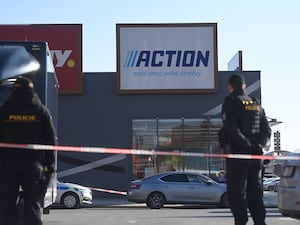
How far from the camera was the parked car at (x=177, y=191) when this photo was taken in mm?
21578

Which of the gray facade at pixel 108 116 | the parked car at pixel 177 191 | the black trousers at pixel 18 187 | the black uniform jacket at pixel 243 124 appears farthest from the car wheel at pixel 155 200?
the black trousers at pixel 18 187

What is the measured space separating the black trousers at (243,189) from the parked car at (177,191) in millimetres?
14272

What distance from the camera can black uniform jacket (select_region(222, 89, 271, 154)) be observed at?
23.4 feet

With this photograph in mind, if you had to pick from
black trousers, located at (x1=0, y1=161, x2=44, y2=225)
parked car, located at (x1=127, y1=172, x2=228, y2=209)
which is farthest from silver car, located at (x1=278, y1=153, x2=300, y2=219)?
parked car, located at (x1=127, y1=172, x2=228, y2=209)

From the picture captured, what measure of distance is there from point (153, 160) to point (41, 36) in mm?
7856

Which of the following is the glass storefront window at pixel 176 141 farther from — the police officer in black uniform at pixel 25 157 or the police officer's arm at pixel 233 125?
the police officer in black uniform at pixel 25 157

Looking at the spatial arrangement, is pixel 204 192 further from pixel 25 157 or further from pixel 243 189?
pixel 25 157

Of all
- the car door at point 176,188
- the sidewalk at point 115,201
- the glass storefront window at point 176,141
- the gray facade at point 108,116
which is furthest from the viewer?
the glass storefront window at point 176,141

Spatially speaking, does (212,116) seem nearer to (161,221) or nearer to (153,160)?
(153,160)

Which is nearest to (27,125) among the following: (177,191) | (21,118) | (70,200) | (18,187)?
(21,118)

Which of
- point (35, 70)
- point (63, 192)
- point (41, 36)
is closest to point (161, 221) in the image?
point (35, 70)

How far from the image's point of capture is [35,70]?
908cm

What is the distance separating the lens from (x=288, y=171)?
9383 mm

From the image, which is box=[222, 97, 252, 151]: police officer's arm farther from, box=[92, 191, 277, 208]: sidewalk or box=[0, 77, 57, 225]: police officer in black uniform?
box=[92, 191, 277, 208]: sidewalk
